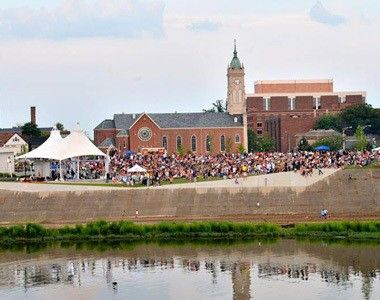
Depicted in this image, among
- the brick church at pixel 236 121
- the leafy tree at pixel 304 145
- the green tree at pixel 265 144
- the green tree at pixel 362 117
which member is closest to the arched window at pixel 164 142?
the brick church at pixel 236 121

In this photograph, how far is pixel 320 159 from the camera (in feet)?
327

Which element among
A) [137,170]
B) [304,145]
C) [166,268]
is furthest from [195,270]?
[304,145]

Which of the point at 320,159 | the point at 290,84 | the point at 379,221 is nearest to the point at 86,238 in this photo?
the point at 379,221

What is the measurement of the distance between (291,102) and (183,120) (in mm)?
36154

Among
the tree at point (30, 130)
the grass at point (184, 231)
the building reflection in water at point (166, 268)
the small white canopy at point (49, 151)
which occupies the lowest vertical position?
the building reflection in water at point (166, 268)

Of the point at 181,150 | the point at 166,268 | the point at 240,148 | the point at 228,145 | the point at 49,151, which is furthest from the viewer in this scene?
the point at 228,145

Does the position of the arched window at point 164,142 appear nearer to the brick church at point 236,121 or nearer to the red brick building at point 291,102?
the brick church at point 236,121

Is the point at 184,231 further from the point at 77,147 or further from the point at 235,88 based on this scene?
the point at 235,88

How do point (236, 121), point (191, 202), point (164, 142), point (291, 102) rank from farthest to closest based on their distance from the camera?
point (291, 102) < point (236, 121) < point (164, 142) < point (191, 202)

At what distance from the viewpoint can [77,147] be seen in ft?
319

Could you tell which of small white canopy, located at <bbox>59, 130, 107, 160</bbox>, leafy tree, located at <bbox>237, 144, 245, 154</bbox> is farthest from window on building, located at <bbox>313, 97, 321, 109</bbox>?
small white canopy, located at <bbox>59, 130, 107, 160</bbox>

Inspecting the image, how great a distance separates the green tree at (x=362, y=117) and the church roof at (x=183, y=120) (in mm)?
23693

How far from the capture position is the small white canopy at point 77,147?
315 feet

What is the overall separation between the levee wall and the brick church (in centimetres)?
5320
